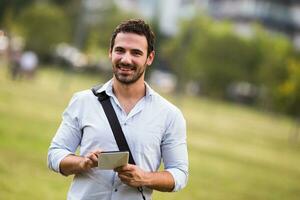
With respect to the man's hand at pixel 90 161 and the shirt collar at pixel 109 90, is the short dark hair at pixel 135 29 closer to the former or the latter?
the shirt collar at pixel 109 90

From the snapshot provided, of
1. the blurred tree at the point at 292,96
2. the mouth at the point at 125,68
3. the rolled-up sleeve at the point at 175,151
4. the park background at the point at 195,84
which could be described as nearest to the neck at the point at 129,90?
the mouth at the point at 125,68

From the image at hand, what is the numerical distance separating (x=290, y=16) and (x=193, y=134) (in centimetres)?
7874

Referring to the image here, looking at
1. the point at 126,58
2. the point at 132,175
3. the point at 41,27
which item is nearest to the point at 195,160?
the point at 126,58

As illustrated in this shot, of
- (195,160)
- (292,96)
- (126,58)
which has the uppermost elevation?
(126,58)

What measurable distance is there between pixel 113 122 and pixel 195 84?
7463cm

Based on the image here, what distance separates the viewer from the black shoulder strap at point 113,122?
171 inches

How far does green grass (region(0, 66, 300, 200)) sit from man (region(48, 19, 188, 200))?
598 cm

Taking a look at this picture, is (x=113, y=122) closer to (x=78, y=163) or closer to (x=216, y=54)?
(x=78, y=163)

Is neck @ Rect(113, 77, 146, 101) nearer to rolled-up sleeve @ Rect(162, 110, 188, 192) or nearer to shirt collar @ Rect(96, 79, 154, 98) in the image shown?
shirt collar @ Rect(96, 79, 154, 98)

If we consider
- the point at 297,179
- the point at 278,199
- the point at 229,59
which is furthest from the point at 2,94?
the point at 229,59

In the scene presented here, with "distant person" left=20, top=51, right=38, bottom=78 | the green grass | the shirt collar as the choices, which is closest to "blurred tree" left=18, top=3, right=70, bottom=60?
"distant person" left=20, top=51, right=38, bottom=78

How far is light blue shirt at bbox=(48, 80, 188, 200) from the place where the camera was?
439 cm

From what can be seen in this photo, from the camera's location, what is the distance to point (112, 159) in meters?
4.07

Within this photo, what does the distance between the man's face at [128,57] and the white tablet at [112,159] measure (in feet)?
1.70
